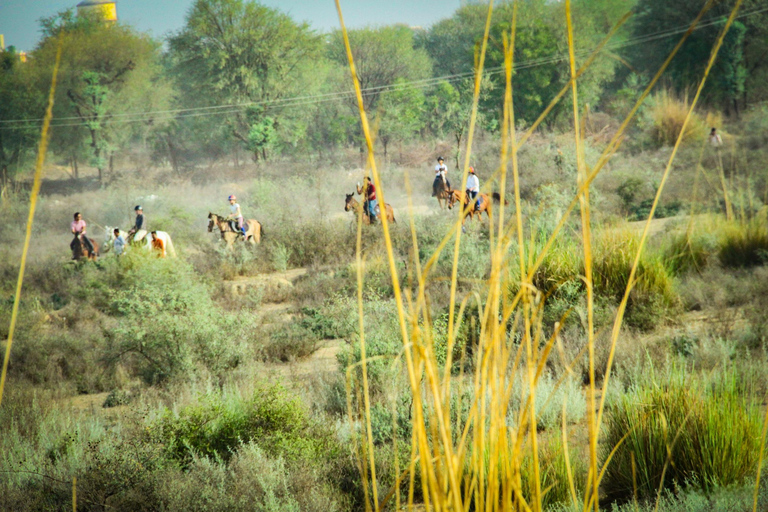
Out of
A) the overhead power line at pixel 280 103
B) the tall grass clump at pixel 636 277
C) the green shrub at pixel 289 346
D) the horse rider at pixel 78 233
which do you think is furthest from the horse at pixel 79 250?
the overhead power line at pixel 280 103

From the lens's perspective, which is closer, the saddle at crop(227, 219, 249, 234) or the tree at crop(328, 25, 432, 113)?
the saddle at crop(227, 219, 249, 234)

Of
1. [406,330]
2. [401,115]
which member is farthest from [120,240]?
[401,115]

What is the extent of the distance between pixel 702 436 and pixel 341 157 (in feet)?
109

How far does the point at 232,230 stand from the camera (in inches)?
540

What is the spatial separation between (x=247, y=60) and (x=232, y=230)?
71.2 ft

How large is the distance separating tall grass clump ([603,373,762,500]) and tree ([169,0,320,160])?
102 ft

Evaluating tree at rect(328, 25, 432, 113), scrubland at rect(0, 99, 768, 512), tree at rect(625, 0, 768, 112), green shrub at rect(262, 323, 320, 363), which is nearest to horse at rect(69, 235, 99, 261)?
scrubland at rect(0, 99, 768, 512)

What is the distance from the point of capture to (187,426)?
147 inches

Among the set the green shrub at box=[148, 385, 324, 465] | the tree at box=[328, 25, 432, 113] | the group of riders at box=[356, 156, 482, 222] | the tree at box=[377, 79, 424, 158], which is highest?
the tree at box=[328, 25, 432, 113]

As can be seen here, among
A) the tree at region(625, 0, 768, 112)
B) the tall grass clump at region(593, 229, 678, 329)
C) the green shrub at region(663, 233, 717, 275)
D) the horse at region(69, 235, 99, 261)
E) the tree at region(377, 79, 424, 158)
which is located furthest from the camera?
the tree at region(377, 79, 424, 158)

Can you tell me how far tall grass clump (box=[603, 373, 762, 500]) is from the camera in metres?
2.70

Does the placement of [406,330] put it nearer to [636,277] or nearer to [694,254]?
[636,277]

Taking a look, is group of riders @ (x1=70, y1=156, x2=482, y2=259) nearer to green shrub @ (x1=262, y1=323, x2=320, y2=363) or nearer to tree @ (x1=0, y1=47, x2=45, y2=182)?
green shrub @ (x1=262, y1=323, x2=320, y2=363)

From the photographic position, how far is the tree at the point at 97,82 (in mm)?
32250
